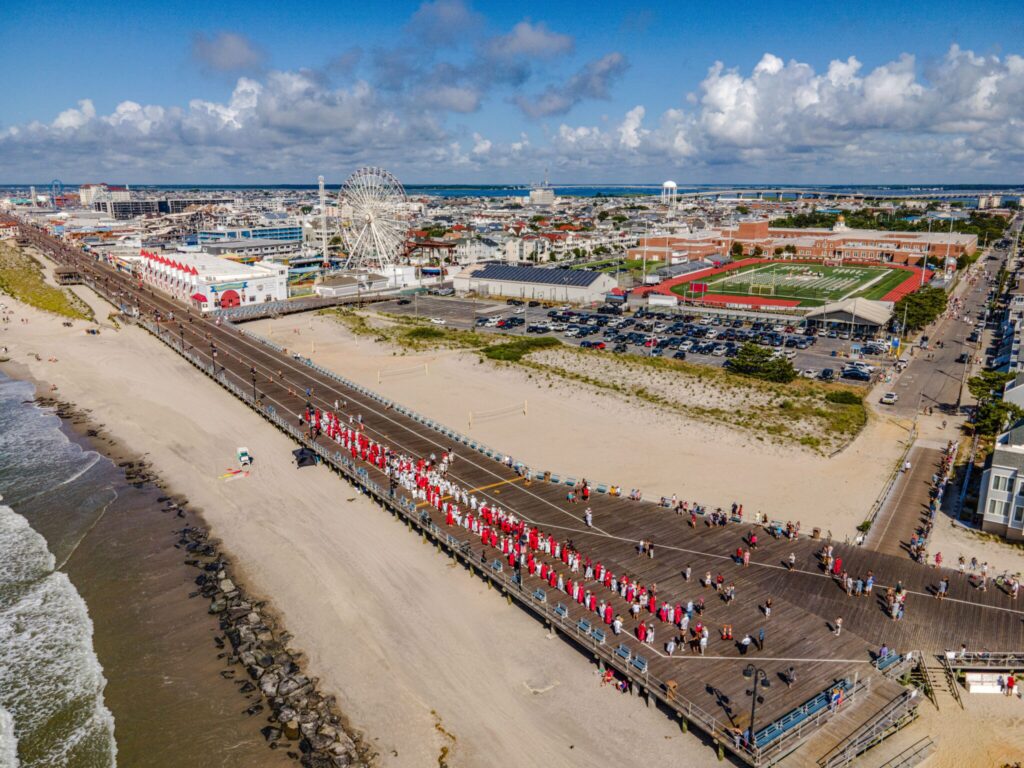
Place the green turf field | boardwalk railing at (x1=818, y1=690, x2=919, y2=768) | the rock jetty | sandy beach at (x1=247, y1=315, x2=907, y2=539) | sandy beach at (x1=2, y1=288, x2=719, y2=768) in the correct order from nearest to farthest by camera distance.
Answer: boardwalk railing at (x1=818, y1=690, x2=919, y2=768)
sandy beach at (x1=2, y1=288, x2=719, y2=768)
the rock jetty
sandy beach at (x1=247, y1=315, x2=907, y2=539)
the green turf field

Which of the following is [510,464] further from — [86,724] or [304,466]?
[86,724]

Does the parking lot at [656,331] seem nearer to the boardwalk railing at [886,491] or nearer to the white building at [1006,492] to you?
the boardwalk railing at [886,491]

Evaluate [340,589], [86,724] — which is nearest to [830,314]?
[340,589]

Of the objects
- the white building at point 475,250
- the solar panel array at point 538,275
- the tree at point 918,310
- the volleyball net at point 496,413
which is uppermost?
the white building at point 475,250

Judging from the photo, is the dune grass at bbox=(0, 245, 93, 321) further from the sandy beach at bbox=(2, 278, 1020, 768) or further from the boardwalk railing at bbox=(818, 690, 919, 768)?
the boardwalk railing at bbox=(818, 690, 919, 768)

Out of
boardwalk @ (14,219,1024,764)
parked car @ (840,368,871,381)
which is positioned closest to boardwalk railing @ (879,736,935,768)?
boardwalk @ (14,219,1024,764)

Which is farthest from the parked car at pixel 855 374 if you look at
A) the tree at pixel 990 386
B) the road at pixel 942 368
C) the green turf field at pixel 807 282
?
the green turf field at pixel 807 282
